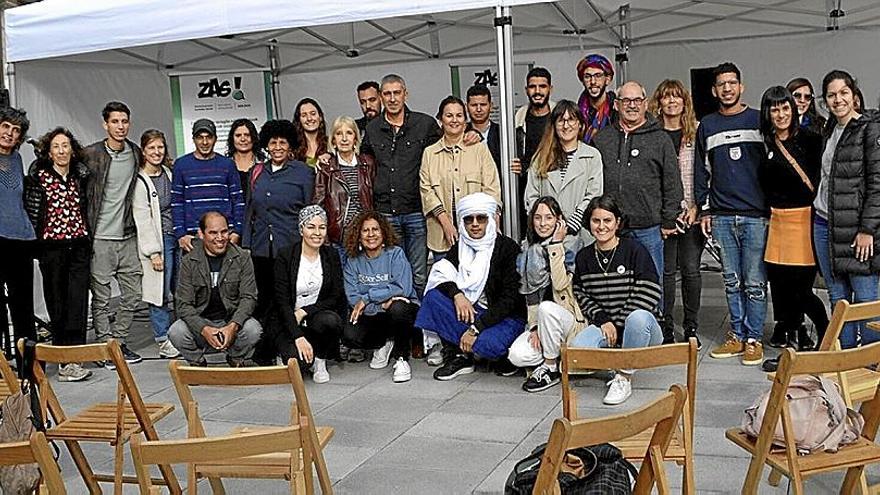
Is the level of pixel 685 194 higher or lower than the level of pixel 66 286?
higher

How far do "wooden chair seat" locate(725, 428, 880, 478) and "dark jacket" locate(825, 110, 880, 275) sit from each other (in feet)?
6.44

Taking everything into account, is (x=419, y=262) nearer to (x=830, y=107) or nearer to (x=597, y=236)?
(x=597, y=236)

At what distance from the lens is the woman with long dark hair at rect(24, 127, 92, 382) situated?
558 cm

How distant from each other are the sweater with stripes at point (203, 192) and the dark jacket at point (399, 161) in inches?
38.1

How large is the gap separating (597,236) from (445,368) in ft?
3.77

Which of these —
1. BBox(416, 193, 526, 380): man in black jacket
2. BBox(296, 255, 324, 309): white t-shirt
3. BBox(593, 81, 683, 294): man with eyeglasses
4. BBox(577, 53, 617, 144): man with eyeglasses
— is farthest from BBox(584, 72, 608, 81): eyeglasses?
BBox(296, 255, 324, 309): white t-shirt

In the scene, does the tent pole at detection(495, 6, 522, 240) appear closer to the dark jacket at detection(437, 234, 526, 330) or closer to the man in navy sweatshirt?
the dark jacket at detection(437, 234, 526, 330)

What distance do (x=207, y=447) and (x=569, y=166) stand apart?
3350 millimetres

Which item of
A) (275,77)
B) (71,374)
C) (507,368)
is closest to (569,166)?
(507,368)

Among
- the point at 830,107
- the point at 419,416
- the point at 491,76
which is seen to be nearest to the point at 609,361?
the point at 419,416

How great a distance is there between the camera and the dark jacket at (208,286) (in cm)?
540

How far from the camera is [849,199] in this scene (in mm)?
4543

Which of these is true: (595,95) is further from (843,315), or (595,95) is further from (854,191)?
(843,315)

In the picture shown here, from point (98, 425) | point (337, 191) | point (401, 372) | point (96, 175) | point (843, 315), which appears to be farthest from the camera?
point (96, 175)
